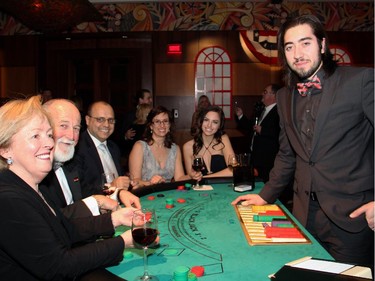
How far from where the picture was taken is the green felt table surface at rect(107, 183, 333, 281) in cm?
135

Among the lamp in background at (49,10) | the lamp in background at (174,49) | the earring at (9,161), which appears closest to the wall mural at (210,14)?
the lamp in background at (174,49)

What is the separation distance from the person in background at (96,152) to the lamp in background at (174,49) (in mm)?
3898

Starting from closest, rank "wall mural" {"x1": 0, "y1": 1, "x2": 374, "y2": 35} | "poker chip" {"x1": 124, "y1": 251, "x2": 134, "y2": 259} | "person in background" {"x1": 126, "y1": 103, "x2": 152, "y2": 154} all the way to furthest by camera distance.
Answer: "poker chip" {"x1": 124, "y1": 251, "x2": 134, "y2": 259} < "person in background" {"x1": 126, "y1": 103, "x2": 152, "y2": 154} < "wall mural" {"x1": 0, "y1": 1, "x2": 374, "y2": 35}

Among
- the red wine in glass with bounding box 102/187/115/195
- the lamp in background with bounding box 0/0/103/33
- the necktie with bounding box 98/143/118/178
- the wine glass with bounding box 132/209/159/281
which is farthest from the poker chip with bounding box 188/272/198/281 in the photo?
the lamp in background with bounding box 0/0/103/33

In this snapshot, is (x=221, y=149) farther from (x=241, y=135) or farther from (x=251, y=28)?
(x=251, y=28)

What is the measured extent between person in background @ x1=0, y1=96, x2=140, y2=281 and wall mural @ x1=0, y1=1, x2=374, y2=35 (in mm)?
5880

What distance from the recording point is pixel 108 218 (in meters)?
1.71

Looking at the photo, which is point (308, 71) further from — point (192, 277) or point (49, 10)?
point (49, 10)

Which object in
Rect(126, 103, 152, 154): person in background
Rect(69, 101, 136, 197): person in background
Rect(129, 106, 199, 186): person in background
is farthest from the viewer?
Rect(126, 103, 152, 154): person in background

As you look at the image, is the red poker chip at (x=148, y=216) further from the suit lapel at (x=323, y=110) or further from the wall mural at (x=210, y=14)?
the wall mural at (x=210, y=14)

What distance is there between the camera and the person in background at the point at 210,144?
3.63m

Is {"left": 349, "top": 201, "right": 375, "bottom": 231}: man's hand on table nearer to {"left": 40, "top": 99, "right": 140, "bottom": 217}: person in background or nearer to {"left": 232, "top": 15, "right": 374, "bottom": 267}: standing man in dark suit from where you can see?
{"left": 232, "top": 15, "right": 374, "bottom": 267}: standing man in dark suit

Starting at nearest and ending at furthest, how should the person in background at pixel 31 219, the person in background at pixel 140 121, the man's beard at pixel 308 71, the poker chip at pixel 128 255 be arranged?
1. the person in background at pixel 31 219
2. the poker chip at pixel 128 255
3. the man's beard at pixel 308 71
4. the person in background at pixel 140 121

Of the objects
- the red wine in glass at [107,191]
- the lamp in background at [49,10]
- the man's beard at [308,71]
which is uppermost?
the lamp in background at [49,10]
